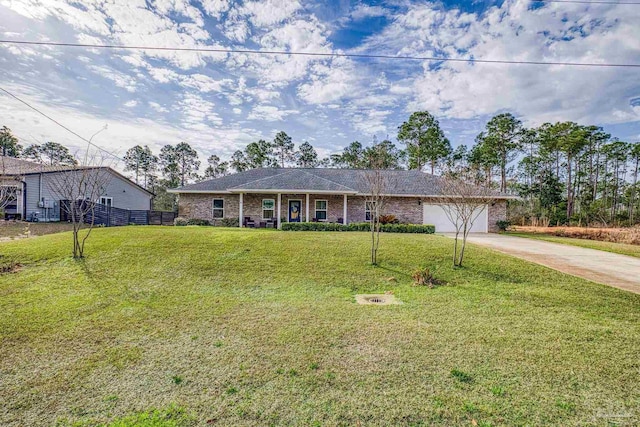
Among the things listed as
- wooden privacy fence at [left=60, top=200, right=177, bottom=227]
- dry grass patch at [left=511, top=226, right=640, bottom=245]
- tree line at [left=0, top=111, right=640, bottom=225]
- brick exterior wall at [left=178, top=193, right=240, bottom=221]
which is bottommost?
dry grass patch at [left=511, top=226, right=640, bottom=245]

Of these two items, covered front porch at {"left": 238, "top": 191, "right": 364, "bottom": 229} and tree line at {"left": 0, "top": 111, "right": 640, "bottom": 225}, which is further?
tree line at {"left": 0, "top": 111, "right": 640, "bottom": 225}

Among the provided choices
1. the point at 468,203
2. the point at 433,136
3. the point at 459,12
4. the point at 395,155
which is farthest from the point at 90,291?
the point at 395,155

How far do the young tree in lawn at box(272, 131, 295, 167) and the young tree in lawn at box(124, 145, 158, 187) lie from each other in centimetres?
1987

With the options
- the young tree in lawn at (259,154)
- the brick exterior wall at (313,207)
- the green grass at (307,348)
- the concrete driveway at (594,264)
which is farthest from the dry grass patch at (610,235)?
the young tree in lawn at (259,154)

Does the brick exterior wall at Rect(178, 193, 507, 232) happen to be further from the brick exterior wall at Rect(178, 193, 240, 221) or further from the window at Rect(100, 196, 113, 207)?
the window at Rect(100, 196, 113, 207)

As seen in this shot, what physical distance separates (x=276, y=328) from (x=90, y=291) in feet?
15.2

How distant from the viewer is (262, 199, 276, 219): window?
64.6ft

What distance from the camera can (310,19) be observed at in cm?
1012

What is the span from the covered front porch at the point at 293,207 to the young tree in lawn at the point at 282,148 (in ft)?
79.5

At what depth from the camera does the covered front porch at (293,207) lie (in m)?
19.5

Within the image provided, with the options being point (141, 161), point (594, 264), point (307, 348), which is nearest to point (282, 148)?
point (141, 161)

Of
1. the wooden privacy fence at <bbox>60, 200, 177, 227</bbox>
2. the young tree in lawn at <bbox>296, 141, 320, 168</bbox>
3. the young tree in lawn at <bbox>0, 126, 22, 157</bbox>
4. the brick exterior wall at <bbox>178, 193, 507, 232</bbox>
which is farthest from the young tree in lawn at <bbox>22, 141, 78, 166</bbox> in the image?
the brick exterior wall at <bbox>178, 193, 507, 232</bbox>

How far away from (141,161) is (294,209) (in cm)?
3811

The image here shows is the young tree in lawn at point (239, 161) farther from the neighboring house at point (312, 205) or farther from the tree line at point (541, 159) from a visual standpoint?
the neighboring house at point (312, 205)
